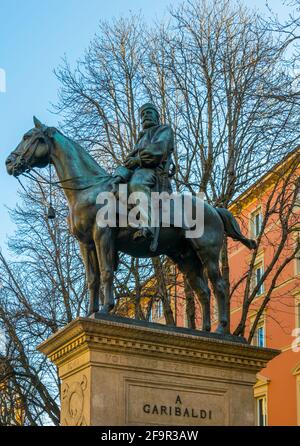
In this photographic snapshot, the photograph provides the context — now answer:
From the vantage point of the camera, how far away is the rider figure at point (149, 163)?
11891 millimetres

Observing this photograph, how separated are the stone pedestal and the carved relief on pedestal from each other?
0.04 feet

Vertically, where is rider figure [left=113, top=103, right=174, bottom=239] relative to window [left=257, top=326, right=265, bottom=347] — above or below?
below

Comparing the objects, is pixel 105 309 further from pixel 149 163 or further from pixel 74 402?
pixel 149 163

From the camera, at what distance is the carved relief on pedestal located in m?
10.7

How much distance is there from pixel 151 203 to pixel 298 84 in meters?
6.61

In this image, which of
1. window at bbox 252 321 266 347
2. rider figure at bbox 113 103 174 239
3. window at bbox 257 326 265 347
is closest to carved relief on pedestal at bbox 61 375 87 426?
rider figure at bbox 113 103 174 239

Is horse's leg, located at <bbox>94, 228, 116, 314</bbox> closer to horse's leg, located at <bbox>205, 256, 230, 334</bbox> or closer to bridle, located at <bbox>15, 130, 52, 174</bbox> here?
bridle, located at <bbox>15, 130, 52, 174</bbox>

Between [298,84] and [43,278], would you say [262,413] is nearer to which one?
[43,278]

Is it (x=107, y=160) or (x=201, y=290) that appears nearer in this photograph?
(x=201, y=290)

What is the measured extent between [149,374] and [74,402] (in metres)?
1.08

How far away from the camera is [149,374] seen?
11.1 m

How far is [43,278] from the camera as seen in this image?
89.8ft

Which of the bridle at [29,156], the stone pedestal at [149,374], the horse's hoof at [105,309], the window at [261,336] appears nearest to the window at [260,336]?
the window at [261,336]
